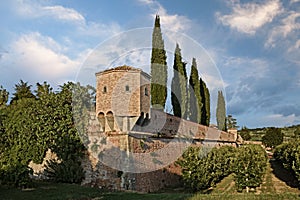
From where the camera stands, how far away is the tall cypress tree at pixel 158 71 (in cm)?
2283

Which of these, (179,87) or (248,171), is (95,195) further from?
(179,87)

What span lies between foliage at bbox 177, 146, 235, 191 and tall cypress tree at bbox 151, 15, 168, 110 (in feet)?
16.8

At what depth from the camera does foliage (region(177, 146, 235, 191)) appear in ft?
57.3

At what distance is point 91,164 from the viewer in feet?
51.4

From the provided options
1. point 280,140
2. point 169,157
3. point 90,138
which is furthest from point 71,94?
point 280,140

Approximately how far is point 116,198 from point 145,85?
6.73 meters

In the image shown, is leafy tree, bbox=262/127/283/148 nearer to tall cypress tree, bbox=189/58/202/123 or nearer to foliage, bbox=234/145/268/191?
tall cypress tree, bbox=189/58/202/123

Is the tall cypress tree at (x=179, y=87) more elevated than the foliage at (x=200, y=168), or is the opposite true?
the tall cypress tree at (x=179, y=87)

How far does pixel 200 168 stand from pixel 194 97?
40.9 feet

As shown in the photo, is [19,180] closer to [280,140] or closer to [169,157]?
[169,157]

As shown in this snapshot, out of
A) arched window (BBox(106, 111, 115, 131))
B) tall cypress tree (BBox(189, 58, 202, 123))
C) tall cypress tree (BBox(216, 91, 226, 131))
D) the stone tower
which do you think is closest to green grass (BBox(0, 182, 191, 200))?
arched window (BBox(106, 111, 115, 131))

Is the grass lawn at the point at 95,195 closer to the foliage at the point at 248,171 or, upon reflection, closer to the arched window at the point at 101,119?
the arched window at the point at 101,119

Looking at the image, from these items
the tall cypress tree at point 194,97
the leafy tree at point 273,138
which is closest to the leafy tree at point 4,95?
the tall cypress tree at point 194,97

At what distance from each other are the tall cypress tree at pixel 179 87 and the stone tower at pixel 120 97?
10118 mm
